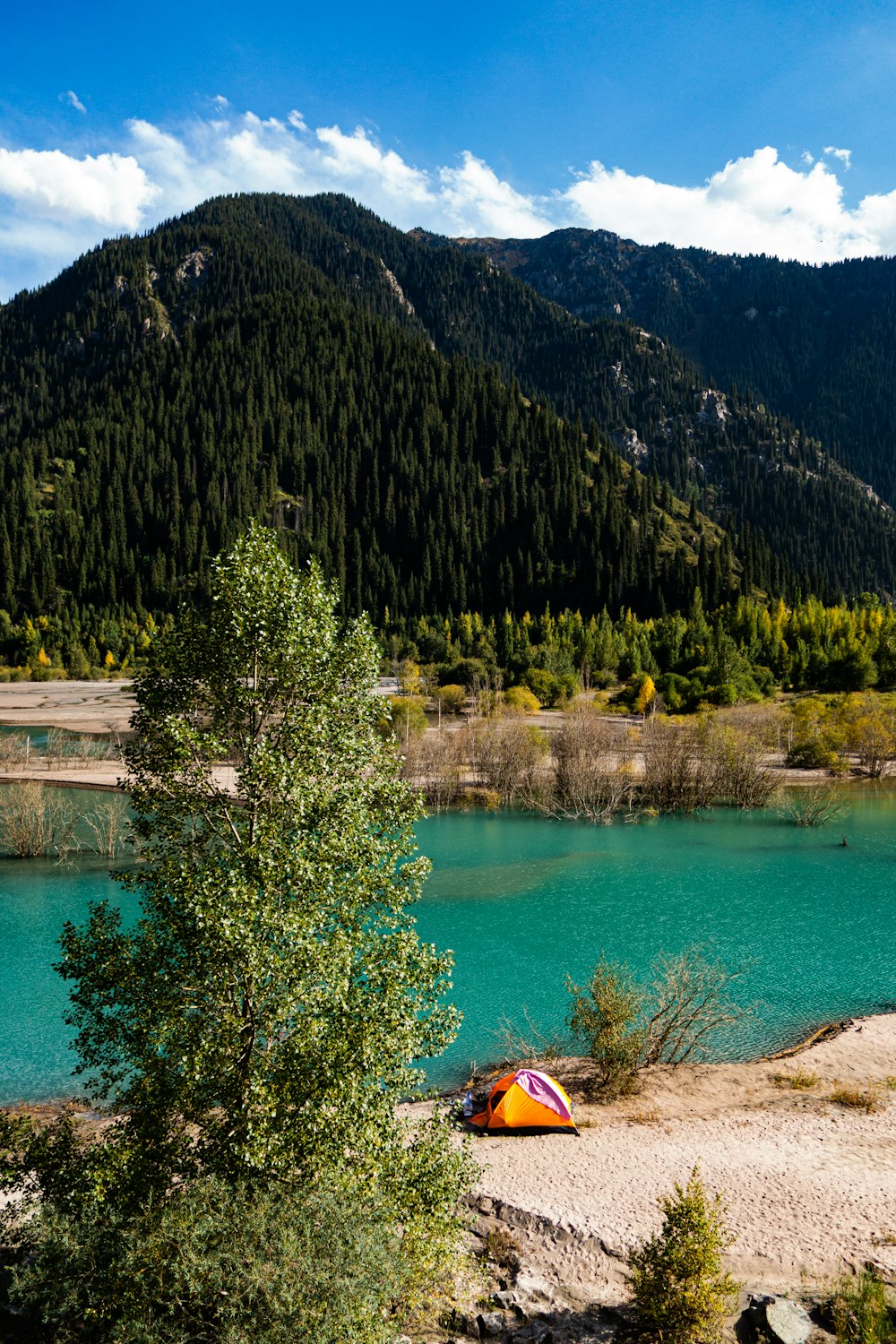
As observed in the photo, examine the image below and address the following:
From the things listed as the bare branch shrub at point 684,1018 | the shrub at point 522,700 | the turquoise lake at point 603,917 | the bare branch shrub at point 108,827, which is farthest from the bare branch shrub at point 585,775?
the bare branch shrub at point 684,1018

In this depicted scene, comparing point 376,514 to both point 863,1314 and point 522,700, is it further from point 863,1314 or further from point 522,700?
point 863,1314

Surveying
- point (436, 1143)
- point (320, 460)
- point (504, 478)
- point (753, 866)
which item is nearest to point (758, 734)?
point (753, 866)

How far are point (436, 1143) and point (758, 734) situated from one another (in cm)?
5436

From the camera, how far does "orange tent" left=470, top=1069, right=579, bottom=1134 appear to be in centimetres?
1780

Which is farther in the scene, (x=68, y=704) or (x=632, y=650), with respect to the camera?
(x=632, y=650)

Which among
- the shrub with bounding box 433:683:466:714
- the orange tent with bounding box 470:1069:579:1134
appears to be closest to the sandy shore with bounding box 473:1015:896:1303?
the orange tent with bounding box 470:1069:579:1134

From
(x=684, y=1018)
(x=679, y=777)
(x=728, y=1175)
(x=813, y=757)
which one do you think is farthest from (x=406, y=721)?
(x=728, y=1175)

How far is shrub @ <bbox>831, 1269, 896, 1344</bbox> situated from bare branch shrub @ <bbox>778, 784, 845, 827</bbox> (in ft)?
143

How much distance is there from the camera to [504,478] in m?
186

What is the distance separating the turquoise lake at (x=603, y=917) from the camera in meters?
25.6

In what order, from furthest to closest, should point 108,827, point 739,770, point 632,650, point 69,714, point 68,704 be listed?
point 632,650 < point 68,704 < point 69,714 < point 739,770 < point 108,827

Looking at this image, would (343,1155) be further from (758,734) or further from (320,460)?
(320,460)

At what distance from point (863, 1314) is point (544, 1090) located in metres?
7.93

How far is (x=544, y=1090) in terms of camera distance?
1823 centimetres
